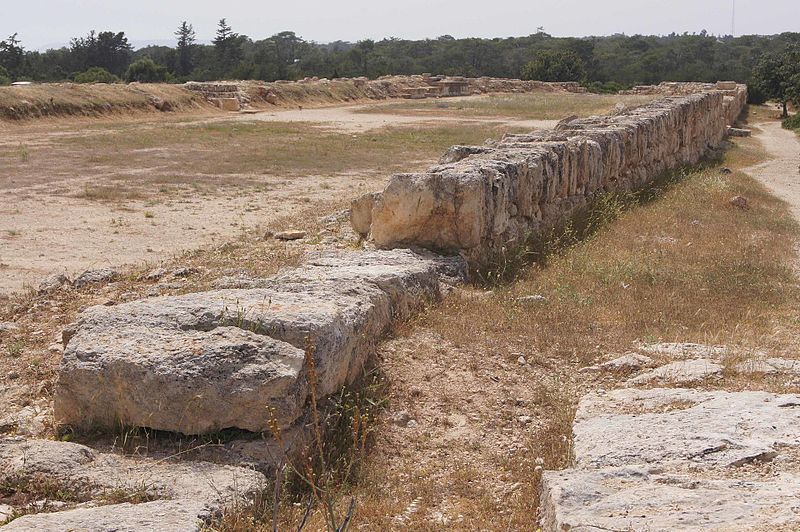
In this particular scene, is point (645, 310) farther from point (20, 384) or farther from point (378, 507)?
point (20, 384)

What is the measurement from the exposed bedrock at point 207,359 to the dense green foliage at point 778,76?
34951 millimetres

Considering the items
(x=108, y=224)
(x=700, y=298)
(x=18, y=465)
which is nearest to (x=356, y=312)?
(x=18, y=465)

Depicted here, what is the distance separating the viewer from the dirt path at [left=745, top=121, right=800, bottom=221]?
16.3 m

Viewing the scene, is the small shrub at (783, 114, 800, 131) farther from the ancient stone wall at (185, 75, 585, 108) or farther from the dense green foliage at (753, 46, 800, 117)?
the ancient stone wall at (185, 75, 585, 108)

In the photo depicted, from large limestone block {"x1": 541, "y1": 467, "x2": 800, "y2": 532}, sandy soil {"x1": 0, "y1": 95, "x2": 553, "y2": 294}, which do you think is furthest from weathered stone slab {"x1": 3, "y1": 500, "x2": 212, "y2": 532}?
sandy soil {"x1": 0, "y1": 95, "x2": 553, "y2": 294}

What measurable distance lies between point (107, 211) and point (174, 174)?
13.3ft

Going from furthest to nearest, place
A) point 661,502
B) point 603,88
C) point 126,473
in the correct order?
point 603,88, point 126,473, point 661,502

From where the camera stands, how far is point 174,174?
56.3ft

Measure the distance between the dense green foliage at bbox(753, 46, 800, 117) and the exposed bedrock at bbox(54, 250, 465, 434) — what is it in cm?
3495

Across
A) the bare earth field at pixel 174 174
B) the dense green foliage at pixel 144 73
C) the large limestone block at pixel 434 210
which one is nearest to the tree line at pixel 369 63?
the dense green foliage at pixel 144 73

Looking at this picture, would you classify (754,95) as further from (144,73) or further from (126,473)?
(126,473)

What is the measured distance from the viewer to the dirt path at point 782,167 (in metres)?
16.3

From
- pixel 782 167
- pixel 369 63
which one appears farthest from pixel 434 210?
pixel 369 63

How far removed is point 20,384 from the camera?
5414mm
